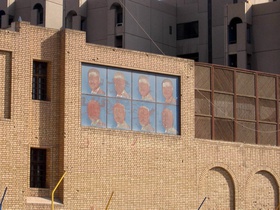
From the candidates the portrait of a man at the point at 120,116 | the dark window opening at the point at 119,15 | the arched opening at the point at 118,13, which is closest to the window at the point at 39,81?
the portrait of a man at the point at 120,116

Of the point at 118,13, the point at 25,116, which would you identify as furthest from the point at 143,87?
the point at 118,13

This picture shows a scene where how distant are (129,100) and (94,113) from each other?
2243mm

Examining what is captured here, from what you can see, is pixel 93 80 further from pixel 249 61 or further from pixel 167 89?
pixel 249 61

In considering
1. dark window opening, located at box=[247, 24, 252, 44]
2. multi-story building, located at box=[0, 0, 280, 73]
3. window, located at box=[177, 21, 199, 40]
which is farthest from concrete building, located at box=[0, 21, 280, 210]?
window, located at box=[177, 21, 199, 40]

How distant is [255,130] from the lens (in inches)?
2111

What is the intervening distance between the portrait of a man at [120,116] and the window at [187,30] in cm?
4392

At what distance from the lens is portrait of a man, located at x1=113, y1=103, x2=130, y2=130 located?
1874 inches

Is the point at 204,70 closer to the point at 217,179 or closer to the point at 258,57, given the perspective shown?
the point at 217,179

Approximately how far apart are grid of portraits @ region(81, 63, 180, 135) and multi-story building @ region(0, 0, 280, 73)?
33.1m

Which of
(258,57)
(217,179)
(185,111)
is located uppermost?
(258,57)

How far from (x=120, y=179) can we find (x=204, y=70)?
832 centimetres

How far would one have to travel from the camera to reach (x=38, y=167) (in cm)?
4531

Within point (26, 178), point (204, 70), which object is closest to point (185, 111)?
point (204, 70)

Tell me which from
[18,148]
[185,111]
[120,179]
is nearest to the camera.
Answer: [18,148]
